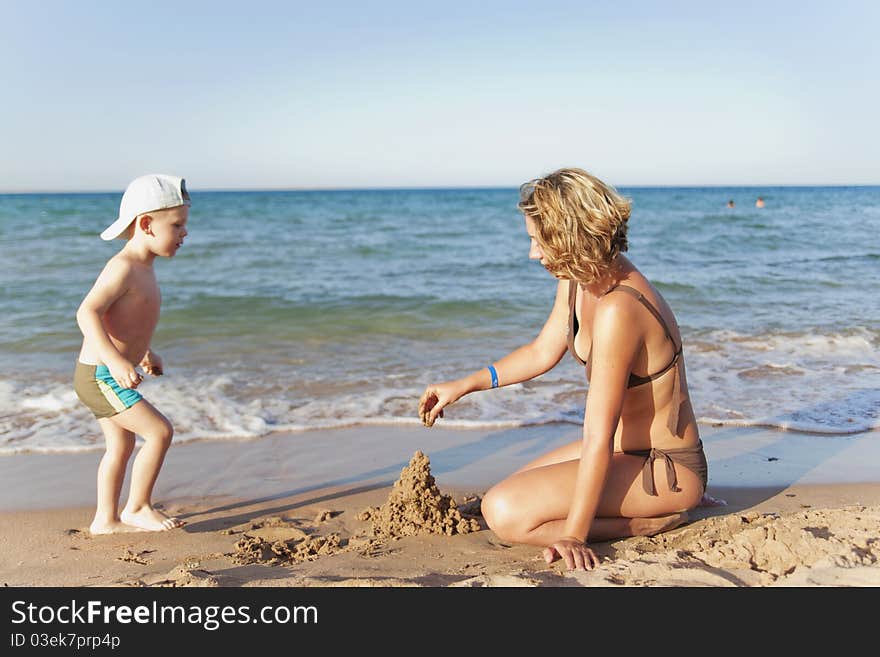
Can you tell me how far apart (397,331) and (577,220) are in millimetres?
6137

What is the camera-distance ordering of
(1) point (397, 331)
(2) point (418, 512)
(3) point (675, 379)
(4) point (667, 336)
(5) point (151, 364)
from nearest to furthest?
(4) point (667, 336), (3) point (675, 379), (2) point (418, 512), (5) point (151, 364), (1) point (397, 331)

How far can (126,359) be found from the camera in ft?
11.9

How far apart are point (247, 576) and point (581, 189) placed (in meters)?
1.88

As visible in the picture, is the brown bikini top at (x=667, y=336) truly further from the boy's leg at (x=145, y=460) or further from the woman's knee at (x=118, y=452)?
the woman's knee at (x=118, y=452)

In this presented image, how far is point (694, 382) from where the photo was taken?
20.8 ft

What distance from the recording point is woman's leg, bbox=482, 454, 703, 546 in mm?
3195


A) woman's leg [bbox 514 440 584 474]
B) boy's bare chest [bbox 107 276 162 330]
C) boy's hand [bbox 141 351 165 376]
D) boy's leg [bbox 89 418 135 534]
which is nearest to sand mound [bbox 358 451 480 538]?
woman's leg [bbox 514 440 584 474]

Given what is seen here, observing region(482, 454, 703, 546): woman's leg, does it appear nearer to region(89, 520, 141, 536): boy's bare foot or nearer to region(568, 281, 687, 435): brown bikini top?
region(568, 281, 687, 435): brown bikini top

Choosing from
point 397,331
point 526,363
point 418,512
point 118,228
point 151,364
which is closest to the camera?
point 418,512

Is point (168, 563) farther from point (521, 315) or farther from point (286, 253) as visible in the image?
point (286, 253)

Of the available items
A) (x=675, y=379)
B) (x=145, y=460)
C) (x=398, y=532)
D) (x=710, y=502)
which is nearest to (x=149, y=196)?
(x=145, y=460)

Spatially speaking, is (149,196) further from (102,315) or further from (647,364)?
(647,364)

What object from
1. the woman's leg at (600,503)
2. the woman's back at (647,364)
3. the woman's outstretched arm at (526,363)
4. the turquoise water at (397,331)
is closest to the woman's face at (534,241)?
the woman's back at (647,364)

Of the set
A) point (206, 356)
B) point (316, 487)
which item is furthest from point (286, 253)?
point (316, 487)
